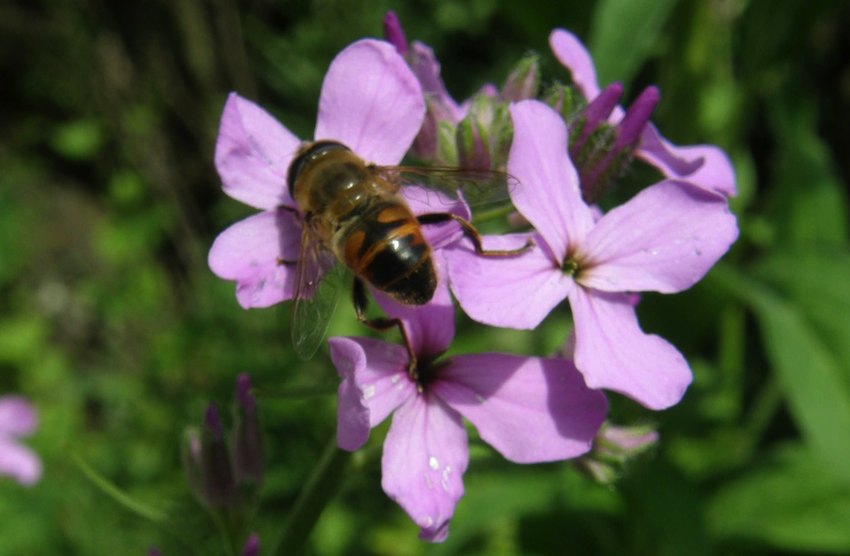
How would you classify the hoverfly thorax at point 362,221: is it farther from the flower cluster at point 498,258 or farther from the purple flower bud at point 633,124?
the purple flower bud at point 633,124

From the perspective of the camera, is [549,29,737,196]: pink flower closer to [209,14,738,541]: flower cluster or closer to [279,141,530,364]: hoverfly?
[209,14,738,541]: flower cluster

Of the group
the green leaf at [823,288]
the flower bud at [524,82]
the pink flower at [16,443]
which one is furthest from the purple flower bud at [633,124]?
the pink flower at [16,443]

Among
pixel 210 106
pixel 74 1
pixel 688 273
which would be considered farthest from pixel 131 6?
pixel 688 273

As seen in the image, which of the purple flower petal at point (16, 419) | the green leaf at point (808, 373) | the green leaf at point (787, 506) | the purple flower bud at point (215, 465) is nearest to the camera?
the purple flower bud at point (215, 465)

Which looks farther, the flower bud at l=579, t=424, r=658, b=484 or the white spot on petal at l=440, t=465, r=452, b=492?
the flower bud at l=579, t=424, r=658, b=484

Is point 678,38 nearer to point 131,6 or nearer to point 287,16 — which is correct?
point 287,16

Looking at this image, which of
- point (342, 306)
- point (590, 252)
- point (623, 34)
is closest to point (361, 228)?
point (590, 252)

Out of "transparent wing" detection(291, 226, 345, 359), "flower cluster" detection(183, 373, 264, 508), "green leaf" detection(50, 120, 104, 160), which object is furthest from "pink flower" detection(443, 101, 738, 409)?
"green leaf" detection(50, 120, 104, 160)
